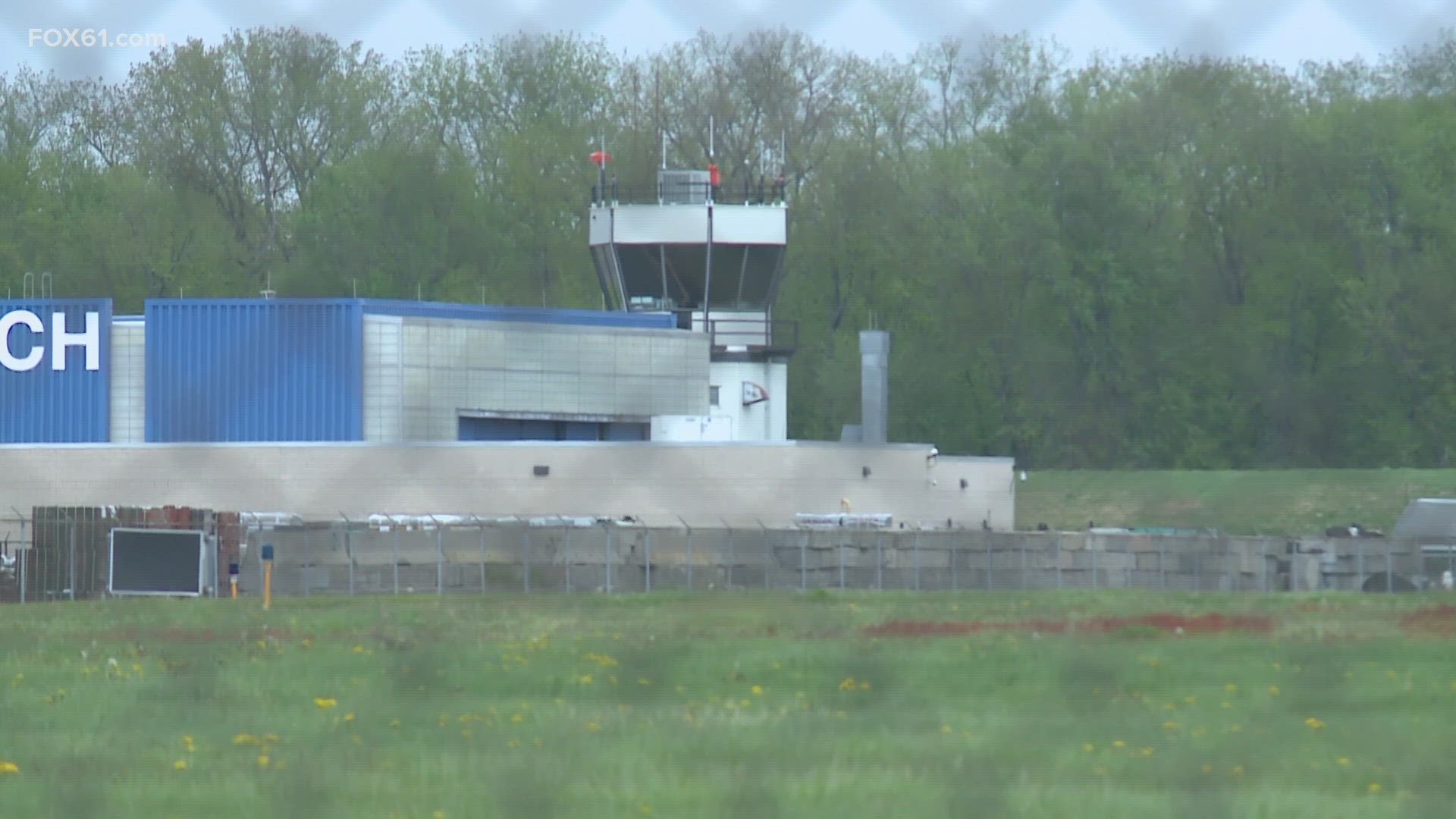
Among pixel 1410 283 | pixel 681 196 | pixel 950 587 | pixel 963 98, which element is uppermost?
pixel 681 196

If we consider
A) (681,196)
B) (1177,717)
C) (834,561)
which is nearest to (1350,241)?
(1177,717)

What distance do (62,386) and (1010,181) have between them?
931 centimetres

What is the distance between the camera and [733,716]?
350cm

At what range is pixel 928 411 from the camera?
812cm

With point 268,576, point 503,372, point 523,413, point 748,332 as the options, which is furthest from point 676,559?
point 748,332

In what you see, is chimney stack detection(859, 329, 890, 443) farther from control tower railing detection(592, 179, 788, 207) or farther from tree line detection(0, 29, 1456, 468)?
tree line detection(0, 29, 1456, 468)

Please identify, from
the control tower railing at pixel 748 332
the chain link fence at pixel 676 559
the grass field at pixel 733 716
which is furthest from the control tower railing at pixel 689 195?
the grass field at pixel 733 716

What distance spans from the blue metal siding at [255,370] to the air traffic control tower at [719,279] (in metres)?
3.54

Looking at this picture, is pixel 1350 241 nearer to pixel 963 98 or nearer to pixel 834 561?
pixel 963 98

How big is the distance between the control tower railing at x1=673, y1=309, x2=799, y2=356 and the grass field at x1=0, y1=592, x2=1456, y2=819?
24.0ft

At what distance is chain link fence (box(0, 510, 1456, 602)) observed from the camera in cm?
887

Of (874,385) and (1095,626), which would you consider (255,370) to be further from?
(874,385)

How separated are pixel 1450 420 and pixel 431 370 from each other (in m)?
5.70

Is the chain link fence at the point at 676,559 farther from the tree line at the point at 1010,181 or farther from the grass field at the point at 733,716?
the tree line at the point at 1010,181
